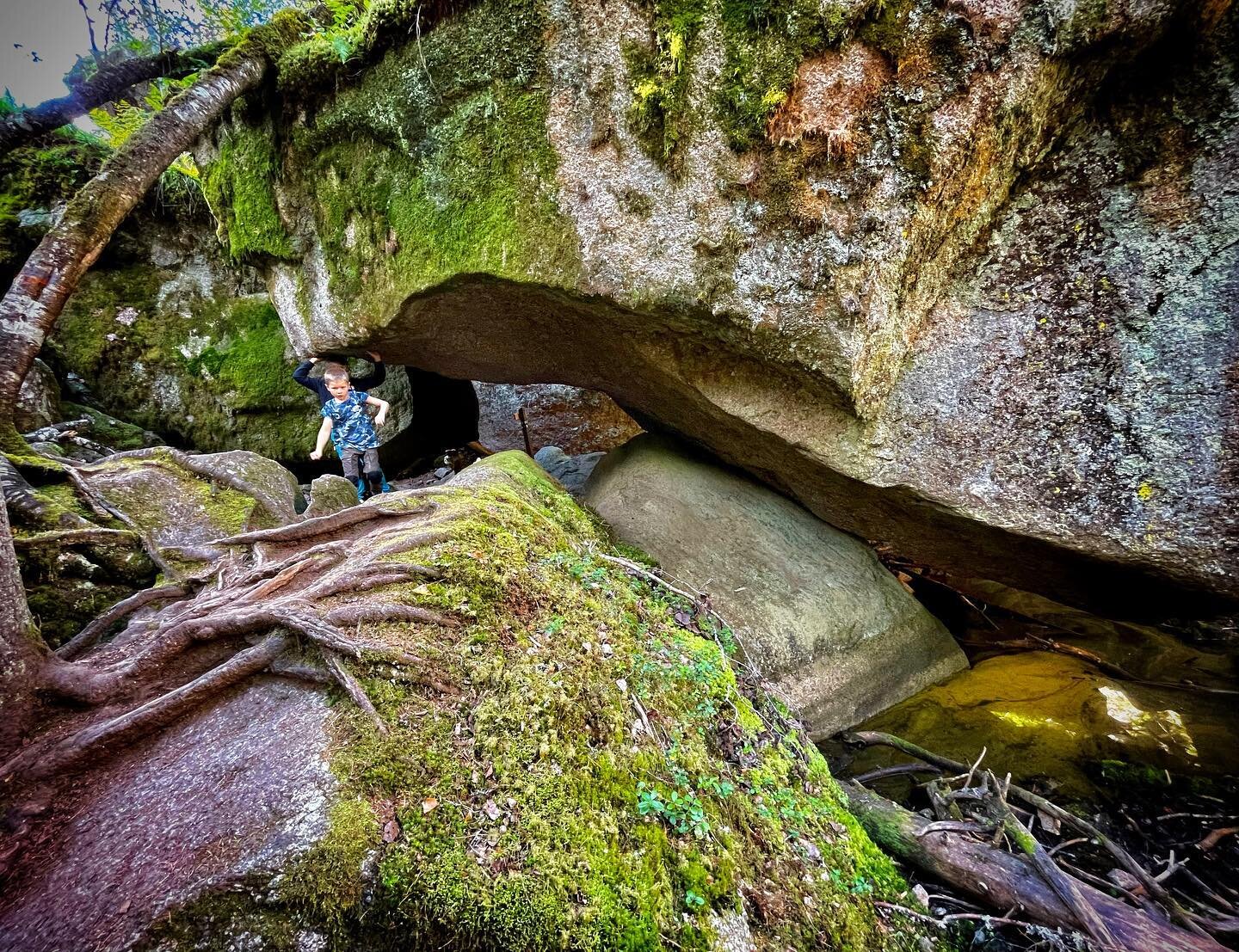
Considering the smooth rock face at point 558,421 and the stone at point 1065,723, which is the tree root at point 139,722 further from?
the smooth rock face at point 558,421

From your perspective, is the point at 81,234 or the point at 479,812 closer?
the point at 479,812

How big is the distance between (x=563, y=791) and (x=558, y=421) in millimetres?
8938

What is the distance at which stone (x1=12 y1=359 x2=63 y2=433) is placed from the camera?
5.23 meters

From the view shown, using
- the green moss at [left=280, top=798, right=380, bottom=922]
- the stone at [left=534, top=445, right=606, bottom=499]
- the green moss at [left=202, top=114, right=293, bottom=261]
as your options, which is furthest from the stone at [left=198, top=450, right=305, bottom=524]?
the green moss at [left=280, top=798, right=380, bottom=922]

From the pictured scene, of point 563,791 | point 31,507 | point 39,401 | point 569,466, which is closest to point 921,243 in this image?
point 563,791

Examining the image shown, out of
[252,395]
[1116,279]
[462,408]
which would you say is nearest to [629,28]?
[1116,279]

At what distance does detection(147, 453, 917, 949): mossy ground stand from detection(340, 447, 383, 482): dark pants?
339cm

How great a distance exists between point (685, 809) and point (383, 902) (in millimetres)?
1184

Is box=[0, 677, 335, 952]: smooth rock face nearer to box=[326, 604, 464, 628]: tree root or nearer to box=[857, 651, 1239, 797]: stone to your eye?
box=[326, 604, 464, 628]: tree root

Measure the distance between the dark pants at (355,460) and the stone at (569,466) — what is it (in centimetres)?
234

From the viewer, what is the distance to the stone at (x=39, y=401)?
17.2 ft

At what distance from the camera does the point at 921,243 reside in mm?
3357

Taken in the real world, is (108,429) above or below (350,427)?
below

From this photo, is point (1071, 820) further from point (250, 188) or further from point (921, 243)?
point (250, 188)
